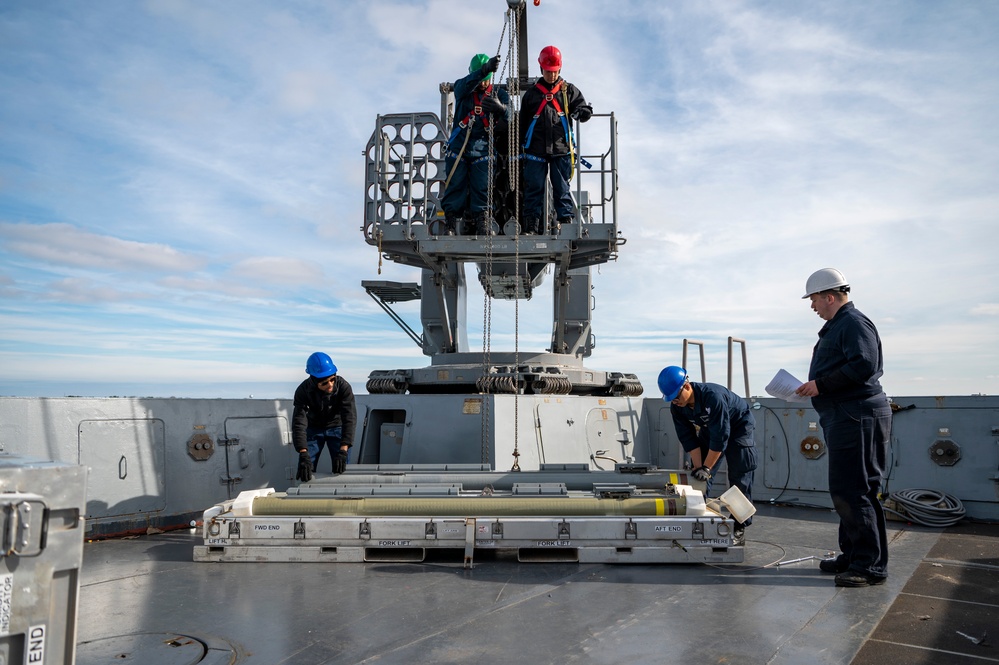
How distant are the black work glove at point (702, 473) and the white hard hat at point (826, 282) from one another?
173 cm

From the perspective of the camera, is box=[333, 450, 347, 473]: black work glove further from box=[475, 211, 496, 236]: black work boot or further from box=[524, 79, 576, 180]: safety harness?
box=[524, 79, 576, 180]: safety harness

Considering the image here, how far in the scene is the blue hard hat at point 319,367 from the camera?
6.84 metres

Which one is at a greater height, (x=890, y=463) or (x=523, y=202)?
(x=523, y=202)

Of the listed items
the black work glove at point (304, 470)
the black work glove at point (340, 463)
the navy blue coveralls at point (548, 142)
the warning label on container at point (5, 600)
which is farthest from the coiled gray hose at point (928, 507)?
the warning label on container at point (5, 600)

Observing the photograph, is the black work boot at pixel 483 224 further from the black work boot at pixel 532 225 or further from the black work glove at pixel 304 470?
the black work glove at pixel 304 470

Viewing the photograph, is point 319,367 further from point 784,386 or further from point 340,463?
point 784,386

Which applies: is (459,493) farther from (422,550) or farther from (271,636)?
(271,636)

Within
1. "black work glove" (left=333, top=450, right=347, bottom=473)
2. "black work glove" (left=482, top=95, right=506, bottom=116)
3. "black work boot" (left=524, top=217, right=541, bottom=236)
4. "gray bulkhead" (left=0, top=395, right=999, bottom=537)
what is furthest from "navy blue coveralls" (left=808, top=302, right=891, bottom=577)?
"black work glove" (left=482, top=95, right=506, bottom=116)

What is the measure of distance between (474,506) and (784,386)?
2323 millimetres

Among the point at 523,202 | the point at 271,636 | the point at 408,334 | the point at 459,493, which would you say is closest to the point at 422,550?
the point at 459,493

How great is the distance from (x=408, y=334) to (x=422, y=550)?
7.05m

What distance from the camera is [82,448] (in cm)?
645

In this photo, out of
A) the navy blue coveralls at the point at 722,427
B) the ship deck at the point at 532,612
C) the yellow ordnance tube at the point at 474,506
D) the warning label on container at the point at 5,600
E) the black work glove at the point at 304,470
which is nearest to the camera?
the warning label on container at the point at 5,600

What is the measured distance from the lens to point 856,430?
4.67m
